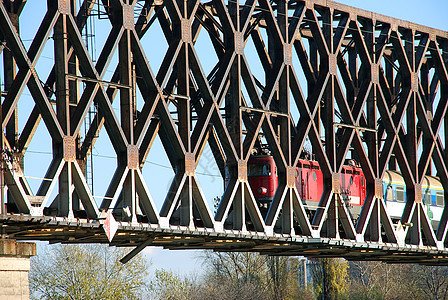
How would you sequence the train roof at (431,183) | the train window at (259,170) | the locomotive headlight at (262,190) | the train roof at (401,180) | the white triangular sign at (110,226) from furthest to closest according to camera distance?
the train roof at (431,183)
the train roof at (401,180)
the train window at (259,170)
the locomotive headlight at (262,190)
the white triangular sign at (110,226)

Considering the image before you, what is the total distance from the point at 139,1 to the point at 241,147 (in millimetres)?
8525

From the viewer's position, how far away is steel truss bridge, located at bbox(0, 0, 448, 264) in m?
31.9

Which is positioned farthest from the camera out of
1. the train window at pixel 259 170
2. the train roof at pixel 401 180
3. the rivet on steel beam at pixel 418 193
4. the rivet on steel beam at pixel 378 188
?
the train roof at pixel 401 180

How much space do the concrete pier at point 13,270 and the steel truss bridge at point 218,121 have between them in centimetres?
98

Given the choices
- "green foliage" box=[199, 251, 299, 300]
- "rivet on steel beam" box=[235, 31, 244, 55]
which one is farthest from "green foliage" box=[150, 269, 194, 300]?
"rivet on steel beam" box=[235, 31, 244, 55]

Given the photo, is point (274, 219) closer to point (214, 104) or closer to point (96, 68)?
point (214, 104)

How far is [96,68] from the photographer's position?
34.3 metres

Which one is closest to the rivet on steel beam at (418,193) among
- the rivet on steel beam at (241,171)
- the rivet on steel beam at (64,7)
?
the rivet on steel beam at (241,171)

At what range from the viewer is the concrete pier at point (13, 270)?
27.8 metres

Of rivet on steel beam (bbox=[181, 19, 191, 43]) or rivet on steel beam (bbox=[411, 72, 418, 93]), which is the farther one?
rivet on steel beam (bbox=[411, 72, 418, 93])

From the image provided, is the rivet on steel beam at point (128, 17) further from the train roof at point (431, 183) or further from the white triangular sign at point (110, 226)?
the train roof at point (431, 183)

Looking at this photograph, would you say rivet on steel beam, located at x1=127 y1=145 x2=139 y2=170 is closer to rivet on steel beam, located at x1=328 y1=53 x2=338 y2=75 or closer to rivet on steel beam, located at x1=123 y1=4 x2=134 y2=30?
rivet on steel beam, located at x1=123 y1=4 x2=134 y2=30

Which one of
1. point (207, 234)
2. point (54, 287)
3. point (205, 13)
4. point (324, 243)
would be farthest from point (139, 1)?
point (54, 287)

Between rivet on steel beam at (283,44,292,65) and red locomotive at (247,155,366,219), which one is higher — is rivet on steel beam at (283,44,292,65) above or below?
above
